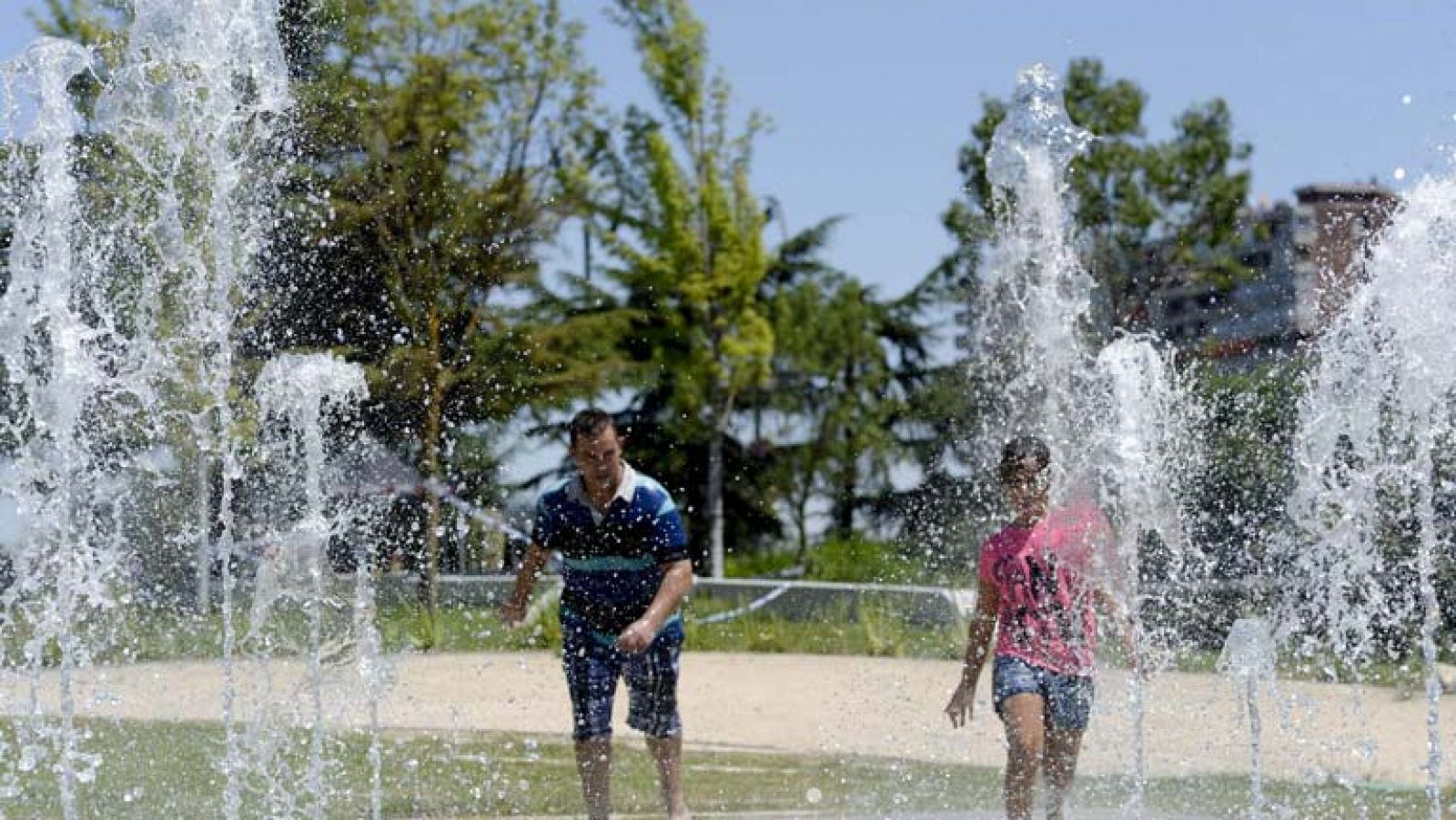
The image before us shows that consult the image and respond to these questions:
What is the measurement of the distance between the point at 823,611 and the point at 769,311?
26.5ft

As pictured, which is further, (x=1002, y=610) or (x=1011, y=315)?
(x=1011, y=315)

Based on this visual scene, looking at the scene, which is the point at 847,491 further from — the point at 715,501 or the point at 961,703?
the point at 961,703

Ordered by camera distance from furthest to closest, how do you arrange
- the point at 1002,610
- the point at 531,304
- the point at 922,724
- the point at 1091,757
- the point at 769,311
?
the point at 769,311 < the point at 531,304 < the point at 922,724 < the point at 1091,757 < the point at 1002,610

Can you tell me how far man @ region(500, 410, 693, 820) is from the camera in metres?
5.46

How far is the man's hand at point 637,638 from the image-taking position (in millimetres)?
5203

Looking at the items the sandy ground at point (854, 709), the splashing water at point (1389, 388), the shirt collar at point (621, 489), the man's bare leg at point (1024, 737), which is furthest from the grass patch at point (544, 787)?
the man's bare leg at point (1024, 737)

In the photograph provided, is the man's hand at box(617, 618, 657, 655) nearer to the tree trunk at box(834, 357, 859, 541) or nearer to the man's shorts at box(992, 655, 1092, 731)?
the man's shorts at box(992, 655, 1092, 731)

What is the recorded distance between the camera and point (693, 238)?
20.1 meters

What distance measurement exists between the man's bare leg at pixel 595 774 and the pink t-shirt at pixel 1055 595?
1.25 m

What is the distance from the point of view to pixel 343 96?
18.3 m

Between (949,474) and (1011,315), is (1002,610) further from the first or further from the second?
(949,474)

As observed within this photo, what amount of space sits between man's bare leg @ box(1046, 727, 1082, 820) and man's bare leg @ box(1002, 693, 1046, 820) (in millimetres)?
56

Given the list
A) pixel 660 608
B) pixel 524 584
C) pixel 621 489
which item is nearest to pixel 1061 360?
pixel 524 584

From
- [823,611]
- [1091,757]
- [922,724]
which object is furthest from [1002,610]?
[823,611]
